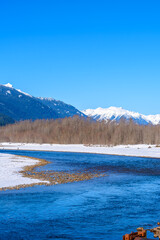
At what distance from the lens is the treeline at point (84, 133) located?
13775 cm

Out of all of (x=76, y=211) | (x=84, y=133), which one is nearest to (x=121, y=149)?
(x=84, y=133)

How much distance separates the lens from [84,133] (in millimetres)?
153250

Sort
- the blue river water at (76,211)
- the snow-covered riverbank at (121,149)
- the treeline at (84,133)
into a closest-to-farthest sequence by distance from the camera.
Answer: the blue river water at (76,211) → the snow-covered riverbank at (121,149) → the treeline at (84,133)

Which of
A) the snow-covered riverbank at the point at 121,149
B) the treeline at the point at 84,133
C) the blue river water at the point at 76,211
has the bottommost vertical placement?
the blue river water at the point at 76,211

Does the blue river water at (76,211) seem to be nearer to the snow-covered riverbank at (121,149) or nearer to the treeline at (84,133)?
the snow-covered riverbank at (121,149)

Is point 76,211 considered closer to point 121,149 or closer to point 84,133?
point 121,149

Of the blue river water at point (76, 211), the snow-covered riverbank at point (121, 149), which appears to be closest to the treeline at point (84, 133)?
the snow-covered riverbank at point (121, 149)

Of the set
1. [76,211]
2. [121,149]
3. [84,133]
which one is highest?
[84,133]

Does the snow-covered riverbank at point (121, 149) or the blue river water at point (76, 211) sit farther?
the snow-covered riverbank at point (121, 149)

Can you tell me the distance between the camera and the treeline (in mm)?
137750

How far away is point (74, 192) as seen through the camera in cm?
2536

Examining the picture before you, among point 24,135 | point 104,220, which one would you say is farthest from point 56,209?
point 24,135

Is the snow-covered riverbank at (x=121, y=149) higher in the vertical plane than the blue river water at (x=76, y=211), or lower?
higher

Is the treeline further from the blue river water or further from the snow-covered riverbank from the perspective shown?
the blue river water
